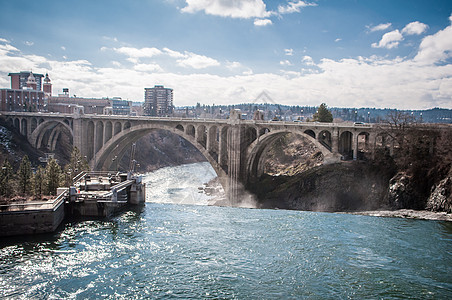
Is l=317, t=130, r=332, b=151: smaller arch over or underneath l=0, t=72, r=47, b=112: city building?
underneath

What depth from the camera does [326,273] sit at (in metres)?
27.0

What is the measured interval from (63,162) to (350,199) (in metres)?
66.8

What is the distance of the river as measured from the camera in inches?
954

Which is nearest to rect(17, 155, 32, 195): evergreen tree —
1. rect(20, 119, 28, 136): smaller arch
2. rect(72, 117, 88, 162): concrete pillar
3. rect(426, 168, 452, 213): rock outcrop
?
rect(72, 117, 88, 162): concrete pillar

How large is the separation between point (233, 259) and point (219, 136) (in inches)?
1601

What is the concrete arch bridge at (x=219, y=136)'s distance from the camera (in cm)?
5931

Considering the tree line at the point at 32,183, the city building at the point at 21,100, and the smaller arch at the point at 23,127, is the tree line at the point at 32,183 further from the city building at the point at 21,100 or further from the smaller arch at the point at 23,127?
the city building at the point at 21,100

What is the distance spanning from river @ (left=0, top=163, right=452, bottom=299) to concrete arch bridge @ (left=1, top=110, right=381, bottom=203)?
17.6 metres

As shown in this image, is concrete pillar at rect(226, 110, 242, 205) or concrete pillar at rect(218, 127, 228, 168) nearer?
concrete pillar at rect(226, 110, 242, 205)

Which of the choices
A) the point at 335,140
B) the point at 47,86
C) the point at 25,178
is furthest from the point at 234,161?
the point at 47,86

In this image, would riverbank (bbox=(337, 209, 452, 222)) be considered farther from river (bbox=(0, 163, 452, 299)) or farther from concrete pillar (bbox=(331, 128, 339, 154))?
concrete pillar (bbox=(331, 128, 339, 154))

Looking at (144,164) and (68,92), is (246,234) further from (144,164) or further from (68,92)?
(68,92)

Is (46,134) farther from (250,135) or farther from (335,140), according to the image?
(335,140)

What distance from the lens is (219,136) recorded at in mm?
69062
